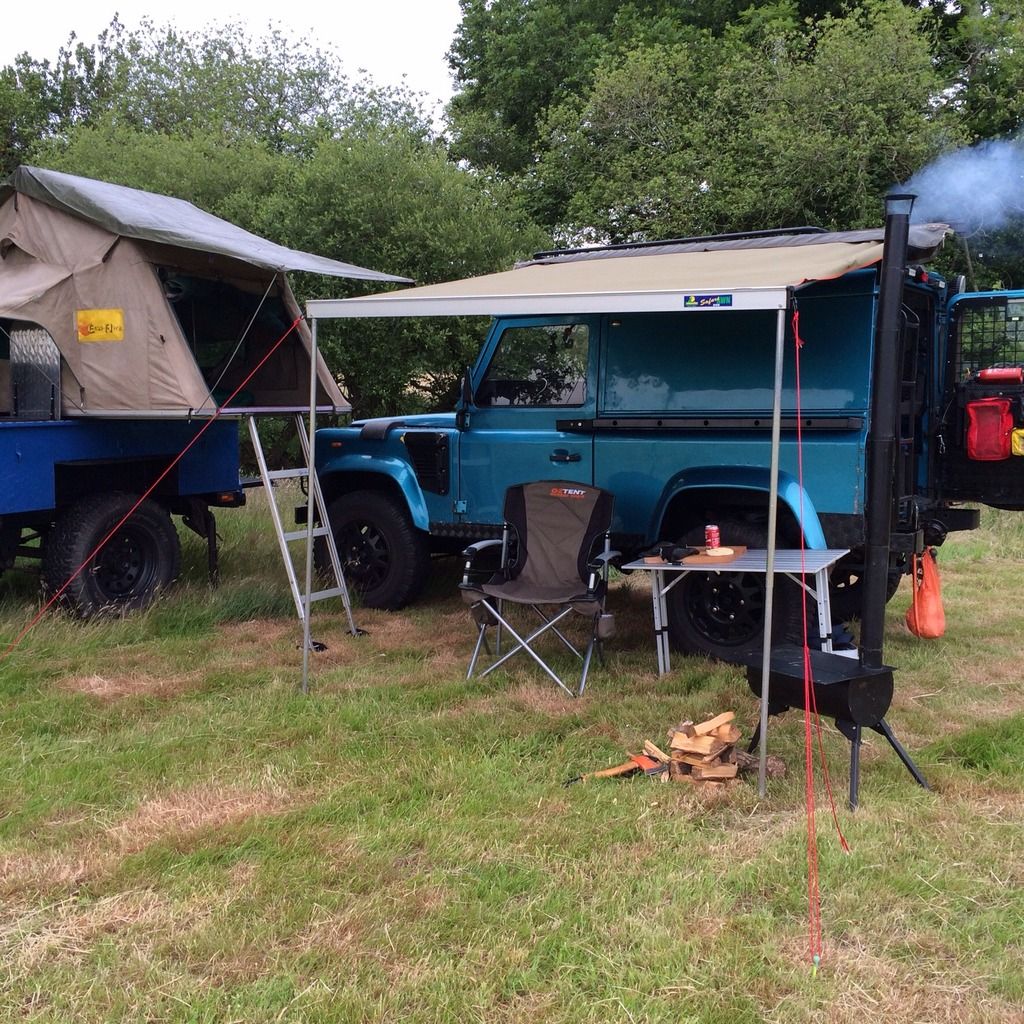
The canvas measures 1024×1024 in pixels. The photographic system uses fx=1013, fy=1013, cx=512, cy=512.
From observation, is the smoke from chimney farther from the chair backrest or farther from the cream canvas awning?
the chair backrest

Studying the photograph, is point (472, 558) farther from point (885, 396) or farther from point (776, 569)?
point (885, 396)

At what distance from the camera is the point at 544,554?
5547 millimetres

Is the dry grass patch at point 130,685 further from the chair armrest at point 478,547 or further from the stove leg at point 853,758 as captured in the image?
the stove leg at point 853,758

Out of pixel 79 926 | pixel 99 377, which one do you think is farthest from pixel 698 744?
pixel 99 377

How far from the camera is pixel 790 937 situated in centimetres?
280

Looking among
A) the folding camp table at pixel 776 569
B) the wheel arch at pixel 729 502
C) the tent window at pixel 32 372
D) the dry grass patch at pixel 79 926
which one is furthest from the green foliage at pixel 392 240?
the dry grass patch at pixel 79 926

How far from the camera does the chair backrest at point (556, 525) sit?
5.41 metres

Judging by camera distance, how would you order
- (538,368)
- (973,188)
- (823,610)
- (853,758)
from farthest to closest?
1. (973,188)
2. (538,368)
3. (823,610)
4. (853,758)

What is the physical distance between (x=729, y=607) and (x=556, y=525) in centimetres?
102

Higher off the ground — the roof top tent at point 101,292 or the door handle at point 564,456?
the roof top tent at point 101,292

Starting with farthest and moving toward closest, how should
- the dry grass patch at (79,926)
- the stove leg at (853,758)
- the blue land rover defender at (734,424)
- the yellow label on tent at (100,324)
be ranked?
the yellow label on tent at (100,324), the blue land rover defender at (734,424), the stove leg at (853,758), the dry grass patch at (79,926)

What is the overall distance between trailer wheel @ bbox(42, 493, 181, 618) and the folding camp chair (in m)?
2.29

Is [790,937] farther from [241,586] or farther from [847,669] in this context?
[241,586]

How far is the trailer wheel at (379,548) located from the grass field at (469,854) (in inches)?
49.3
